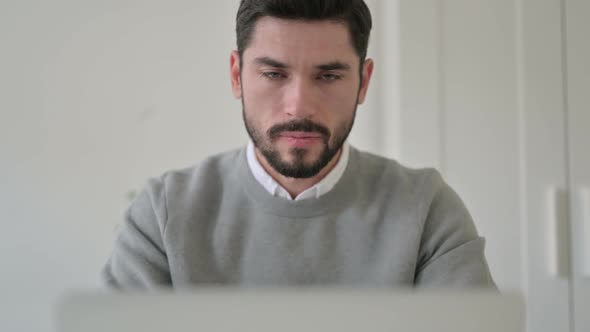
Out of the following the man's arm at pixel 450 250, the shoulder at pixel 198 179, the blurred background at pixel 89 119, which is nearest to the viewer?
the man's arm at pixel 450 250

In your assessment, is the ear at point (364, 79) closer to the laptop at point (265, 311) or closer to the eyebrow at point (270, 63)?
the eyebrow at point (270, 63)

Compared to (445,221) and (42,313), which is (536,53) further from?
(42,313)

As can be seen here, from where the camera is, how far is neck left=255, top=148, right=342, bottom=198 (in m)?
1.29

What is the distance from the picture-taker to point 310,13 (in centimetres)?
120

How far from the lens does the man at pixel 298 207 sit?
119cm

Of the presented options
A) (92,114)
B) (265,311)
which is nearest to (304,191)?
(265,311)

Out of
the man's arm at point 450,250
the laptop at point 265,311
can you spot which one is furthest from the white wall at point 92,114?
the laptop at point 265,311

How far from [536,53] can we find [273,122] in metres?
1.08

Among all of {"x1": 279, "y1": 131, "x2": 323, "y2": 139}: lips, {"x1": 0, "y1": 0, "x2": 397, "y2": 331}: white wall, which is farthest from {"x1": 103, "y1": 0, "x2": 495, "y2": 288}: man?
{"x1": 0, "y1": 0, "x2": 397, "y2": 331}: white wall

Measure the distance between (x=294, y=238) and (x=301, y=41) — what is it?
0.42 meters

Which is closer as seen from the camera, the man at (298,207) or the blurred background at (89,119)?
the man at (298,207)

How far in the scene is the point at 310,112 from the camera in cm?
119

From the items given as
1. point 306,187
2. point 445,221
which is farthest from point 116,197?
point 445,221

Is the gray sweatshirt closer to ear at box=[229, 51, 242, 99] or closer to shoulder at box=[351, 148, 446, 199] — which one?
shoulder at box=[351, 148, 446, 199]
